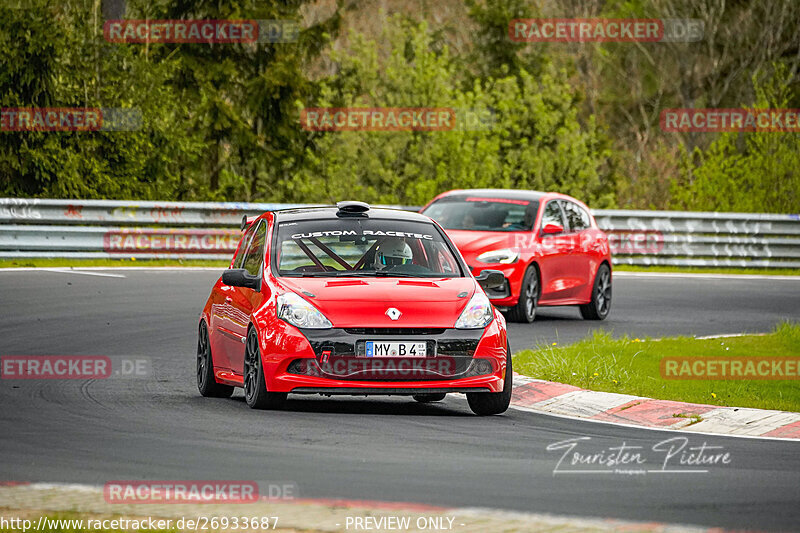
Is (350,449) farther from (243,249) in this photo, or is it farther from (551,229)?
(551,229)

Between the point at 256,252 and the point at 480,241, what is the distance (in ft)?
24.5

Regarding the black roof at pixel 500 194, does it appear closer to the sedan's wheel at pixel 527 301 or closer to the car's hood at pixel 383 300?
the sedan's wheel at pixel 527 301

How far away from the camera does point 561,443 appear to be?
10188 millimetres

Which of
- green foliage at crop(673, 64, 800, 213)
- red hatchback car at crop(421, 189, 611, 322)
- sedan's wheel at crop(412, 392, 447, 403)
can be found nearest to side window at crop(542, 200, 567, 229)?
red hatchback car at crop(421, 189, 611, 322)

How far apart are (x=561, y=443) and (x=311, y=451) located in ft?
5.51

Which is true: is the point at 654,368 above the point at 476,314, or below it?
below

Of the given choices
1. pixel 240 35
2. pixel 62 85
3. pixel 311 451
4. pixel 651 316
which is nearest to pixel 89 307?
pixel 651 316

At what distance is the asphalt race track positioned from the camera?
8180 mm

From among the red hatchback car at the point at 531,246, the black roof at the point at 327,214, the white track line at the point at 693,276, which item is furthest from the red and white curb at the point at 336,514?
the white track line at the point at 693,276

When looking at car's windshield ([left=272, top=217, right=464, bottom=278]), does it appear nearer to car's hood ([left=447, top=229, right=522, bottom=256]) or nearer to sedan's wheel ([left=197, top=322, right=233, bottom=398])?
sedan's wheel ([left=197, top=322, right=233, bottom=398])

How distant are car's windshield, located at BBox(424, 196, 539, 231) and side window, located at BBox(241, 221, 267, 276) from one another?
24.9 feet

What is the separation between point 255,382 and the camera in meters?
11.5

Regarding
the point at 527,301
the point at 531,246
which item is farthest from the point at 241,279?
the point at 531,246

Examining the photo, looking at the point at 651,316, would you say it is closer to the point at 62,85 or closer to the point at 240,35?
the point at 62,85
